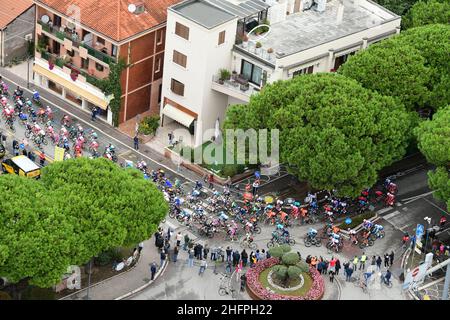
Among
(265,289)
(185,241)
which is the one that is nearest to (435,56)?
(185,241)

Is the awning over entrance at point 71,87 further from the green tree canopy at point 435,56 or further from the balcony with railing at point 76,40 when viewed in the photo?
the green tree canopy at point 435,56

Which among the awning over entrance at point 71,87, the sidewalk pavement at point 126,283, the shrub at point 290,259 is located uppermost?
the shrub at point 290,259

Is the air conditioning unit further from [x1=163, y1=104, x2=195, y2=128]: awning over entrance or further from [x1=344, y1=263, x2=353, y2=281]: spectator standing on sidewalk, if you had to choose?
[x1=344, y1=263, x2=353, y2=281]: spectator standing on sidewalk

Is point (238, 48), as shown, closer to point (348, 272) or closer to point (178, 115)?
point (178, 115)

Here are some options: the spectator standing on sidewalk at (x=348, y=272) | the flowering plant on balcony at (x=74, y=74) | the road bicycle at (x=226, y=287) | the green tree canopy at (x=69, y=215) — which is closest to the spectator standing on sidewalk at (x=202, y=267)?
the road bicycle at (x=226, y=287)

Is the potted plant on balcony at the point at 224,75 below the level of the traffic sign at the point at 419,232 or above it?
above
